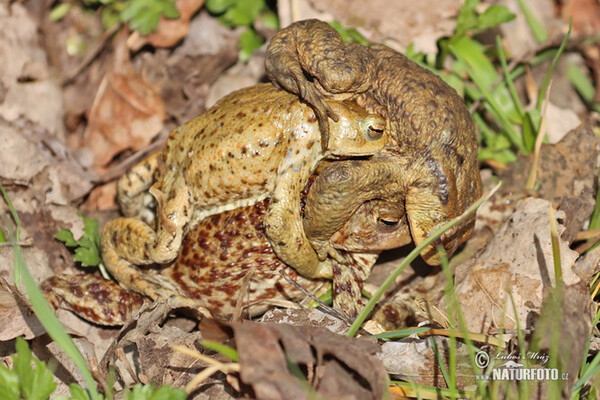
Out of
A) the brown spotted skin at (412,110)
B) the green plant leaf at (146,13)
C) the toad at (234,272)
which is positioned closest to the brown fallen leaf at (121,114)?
the green plant leaf at (146,13)

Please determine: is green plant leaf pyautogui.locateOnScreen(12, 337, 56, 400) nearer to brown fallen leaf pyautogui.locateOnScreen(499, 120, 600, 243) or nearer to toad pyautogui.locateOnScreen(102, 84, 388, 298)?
toad pyautogui.locateOnScreen(102, 84, 388, 298)

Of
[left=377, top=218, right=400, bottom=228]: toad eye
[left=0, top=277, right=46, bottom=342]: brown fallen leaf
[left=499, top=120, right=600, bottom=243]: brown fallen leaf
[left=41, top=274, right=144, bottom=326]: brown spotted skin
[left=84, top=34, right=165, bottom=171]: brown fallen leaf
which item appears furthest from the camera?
[left=84, top=34, right=165, bottom=171]: brown fallen leaf

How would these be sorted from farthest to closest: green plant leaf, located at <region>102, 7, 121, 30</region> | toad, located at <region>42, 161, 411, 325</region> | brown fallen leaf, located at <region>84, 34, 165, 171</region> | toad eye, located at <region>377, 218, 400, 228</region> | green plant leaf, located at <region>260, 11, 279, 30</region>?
green plant leaf, located at <region>102, 7, 121, 30</region>
green plant leaf, located at <region>260, 11, 279, 30</region>
brown fallen leaf, located at <region>84, 34, 165, 171</region>
toad, located at <region>42, 161, 411, 325</region>
toad eye, located at <region>377, 218, 400, 228</region>

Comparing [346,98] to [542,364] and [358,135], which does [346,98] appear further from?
[542,364]

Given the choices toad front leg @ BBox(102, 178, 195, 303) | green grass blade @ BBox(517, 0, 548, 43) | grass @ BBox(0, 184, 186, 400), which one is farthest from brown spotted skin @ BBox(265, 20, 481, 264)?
green grass blade @ BBox(517, 0, 548, 43)

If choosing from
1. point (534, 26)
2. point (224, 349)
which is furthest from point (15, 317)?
point (534, 26)

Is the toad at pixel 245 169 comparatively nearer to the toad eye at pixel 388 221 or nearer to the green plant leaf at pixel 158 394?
the toad eye at pixel 388 221

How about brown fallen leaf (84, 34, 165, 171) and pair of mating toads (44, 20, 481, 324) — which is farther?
brown fallen leaf (84, 34, 165, 171)
